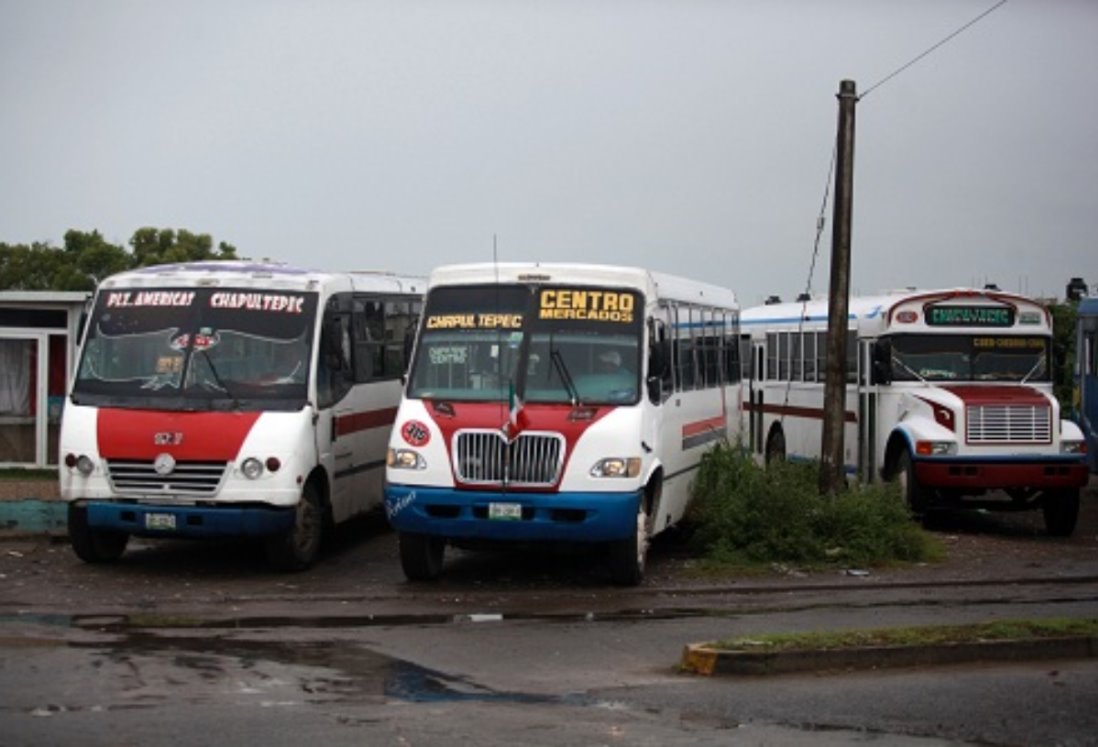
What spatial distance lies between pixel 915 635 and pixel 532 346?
5.17m

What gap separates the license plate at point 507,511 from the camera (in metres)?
14.9

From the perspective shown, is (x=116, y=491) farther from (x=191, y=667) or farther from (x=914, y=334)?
(x=914, y=334)

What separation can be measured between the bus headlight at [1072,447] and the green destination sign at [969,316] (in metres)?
1.92

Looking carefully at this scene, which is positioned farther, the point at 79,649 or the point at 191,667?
the point at 79,649

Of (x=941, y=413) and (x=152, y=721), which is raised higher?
(x=941, y=413)

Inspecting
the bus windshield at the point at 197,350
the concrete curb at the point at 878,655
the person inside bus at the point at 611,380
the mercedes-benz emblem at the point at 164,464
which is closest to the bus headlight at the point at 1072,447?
the person inside bus at the point at 611,380

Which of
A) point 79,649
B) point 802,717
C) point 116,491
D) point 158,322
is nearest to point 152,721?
point 79,649

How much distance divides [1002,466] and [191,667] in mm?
12258

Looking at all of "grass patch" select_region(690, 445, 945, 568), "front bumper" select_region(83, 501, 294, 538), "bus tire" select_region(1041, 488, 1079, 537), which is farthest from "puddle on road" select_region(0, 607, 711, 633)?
"bus tire" select_region(1041, 488, 1079, 537)

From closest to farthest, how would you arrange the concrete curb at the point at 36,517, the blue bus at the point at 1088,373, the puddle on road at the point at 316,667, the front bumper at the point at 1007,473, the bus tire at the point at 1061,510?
the puddle on road at the point at 316,667, the concrete curb at the point at 36,517, the front bumper at the point at 1007,473, the bus tire at the point at 1061,510, the blue bus at the point at 1088,373

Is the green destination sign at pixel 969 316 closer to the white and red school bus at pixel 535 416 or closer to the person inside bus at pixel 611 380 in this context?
the white and red school bus at pixel 535 416

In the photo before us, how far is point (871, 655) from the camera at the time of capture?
1141 cm

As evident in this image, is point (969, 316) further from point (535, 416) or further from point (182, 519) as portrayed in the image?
point (182, 519)

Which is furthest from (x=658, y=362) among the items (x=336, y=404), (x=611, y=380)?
(x=336, y=404)
